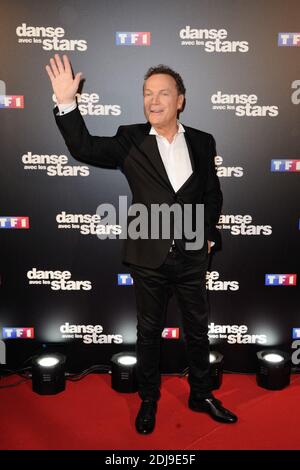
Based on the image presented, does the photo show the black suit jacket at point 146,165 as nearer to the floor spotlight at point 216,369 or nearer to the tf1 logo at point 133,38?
the tf1 logo at point 133,38

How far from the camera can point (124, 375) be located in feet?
10.5

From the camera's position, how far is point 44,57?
9.97 ft

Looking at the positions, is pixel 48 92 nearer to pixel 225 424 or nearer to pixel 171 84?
pixel 171 84

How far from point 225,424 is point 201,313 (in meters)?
0.69

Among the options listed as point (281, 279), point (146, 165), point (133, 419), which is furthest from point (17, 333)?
point (281, 279)

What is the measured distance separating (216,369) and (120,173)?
152cm

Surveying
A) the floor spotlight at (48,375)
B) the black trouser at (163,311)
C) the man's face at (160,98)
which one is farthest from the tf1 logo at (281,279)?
the floor spotlight at (48,375)

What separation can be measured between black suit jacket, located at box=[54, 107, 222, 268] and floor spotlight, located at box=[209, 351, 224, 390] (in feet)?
2.95

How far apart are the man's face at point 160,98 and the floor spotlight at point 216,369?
5.52ft

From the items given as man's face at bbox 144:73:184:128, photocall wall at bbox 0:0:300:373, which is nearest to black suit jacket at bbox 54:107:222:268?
man's face at bbox 144:73:184:128

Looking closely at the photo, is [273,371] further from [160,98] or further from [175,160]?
[160,98]

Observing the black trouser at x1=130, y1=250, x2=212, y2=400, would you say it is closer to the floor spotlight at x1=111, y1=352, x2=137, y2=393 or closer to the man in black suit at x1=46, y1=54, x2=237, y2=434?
the man in black suit at x1=46, y1=54, x2=237, y2=434

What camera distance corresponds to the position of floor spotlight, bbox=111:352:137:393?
10.5 feet
